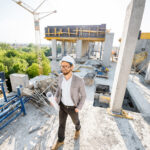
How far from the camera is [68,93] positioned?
208 cm

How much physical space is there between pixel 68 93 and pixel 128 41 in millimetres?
2480

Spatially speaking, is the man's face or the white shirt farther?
the white shirt

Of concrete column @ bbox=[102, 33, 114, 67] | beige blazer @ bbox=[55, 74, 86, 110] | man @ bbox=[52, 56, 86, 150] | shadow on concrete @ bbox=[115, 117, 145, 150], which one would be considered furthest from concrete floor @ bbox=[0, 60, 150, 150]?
concrete column @ bbox=[102, 33, 114, 67]

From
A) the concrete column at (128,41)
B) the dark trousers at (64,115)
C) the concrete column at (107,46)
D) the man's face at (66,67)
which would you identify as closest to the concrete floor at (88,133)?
the dark trousers at (64,115)

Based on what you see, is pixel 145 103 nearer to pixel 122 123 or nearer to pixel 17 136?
pixel 122 123

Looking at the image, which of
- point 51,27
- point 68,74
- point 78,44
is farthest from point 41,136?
point 51,27

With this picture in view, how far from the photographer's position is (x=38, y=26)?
95.1ft

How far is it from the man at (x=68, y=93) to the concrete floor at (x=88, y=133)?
611 millimetres

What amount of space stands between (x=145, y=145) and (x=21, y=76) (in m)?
6.20

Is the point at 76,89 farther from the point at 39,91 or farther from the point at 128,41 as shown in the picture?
the point at 39,91

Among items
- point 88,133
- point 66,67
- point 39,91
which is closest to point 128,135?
point 88,133

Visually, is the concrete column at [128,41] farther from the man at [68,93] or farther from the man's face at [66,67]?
the man's face at [66,67]

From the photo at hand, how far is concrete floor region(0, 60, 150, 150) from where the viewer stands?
Result: 2494 mm

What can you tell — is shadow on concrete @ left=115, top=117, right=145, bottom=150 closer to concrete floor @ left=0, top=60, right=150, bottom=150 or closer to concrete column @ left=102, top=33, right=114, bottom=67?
concrete floor @ left=0, top=60, right=150, bottom=150
